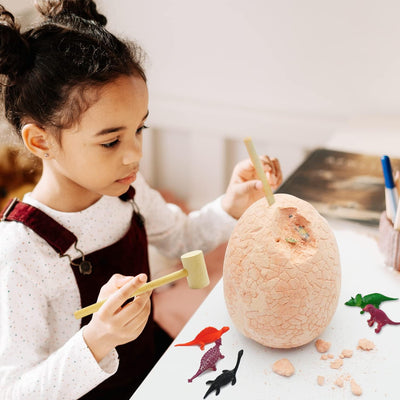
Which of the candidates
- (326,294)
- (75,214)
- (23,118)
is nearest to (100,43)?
(23,118)

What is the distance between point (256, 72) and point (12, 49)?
28.6 inches

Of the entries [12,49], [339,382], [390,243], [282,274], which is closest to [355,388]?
[339,382]

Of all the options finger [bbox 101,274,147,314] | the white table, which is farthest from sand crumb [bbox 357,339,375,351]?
finger [bbox 101,274,147,314]

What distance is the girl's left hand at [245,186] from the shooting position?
68 cm

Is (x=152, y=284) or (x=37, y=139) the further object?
(x=37, y=139)

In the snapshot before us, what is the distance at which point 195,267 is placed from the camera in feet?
1.38

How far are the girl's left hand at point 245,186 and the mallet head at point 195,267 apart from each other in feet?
→ 0.92

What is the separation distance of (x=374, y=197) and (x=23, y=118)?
572 millimetres

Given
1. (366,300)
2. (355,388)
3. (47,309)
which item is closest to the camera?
(355,388)

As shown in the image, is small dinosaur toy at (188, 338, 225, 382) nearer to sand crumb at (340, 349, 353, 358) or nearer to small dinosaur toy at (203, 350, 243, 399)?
small dinosaur toy at (203, 350, 243, 399)

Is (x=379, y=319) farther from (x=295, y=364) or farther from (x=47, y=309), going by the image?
(x=47, y=309)

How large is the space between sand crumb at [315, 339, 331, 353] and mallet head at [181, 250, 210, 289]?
14cm

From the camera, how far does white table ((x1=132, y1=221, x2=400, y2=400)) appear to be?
41 centimetres

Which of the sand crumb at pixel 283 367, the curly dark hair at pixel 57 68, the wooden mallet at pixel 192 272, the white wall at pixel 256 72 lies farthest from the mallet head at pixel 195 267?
the white wall at pixel 256 72
